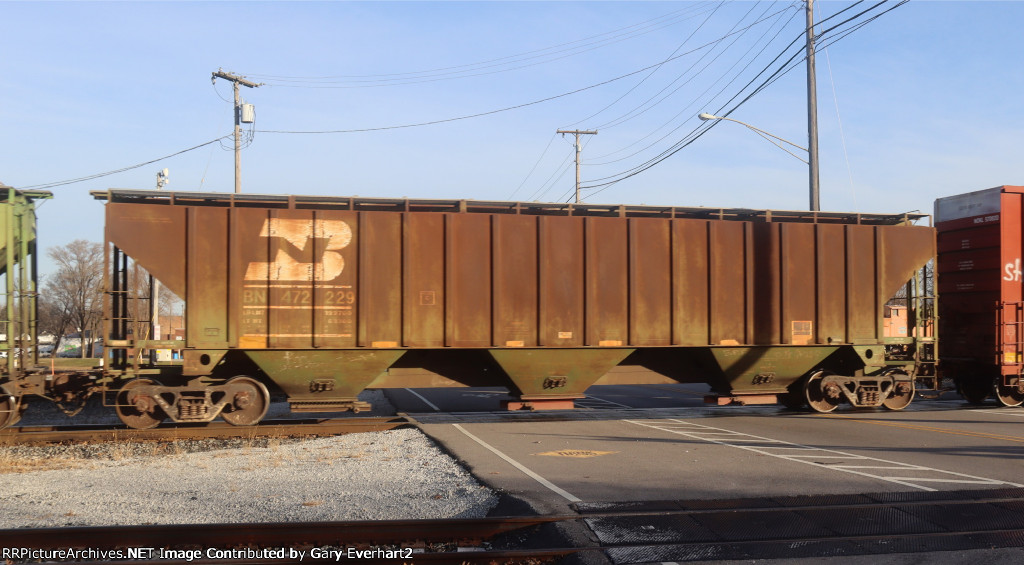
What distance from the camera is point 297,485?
8.72 m

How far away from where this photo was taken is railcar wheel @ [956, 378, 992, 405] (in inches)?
688

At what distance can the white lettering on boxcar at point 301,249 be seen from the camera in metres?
12.7

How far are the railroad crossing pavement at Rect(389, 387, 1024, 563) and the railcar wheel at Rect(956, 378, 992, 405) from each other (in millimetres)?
688

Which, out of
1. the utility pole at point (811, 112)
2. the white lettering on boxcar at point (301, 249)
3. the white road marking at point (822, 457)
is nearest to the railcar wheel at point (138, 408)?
the white lettering on boxcar at point (301, 249)

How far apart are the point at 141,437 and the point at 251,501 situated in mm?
5740

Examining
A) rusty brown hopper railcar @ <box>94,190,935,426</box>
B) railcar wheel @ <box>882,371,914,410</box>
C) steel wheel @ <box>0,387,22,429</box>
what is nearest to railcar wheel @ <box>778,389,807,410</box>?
rusty brown hopper railcar @ <box>94,190,935,426</box>

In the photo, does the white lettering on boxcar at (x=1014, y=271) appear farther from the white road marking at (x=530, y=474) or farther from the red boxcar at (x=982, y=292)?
the white road marking at (x=530, y=474)

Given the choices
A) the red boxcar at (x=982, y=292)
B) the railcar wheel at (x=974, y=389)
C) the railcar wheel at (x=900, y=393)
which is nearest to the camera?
the railcar wheel at (x=900, y=393)

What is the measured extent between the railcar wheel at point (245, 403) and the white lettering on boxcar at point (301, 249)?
1.84 metres

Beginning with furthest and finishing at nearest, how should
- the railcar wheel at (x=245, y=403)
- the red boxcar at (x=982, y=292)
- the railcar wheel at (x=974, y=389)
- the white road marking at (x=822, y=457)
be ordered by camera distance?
the railcar wheel at (x=974, y=389) → the red boxcar at (x=982, y=292) → the railcar wheel at (x=245, y=403) → the white road marking at (x=822, y=457)

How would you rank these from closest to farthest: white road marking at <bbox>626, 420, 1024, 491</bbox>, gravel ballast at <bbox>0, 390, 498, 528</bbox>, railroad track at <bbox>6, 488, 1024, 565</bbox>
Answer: railroad track at <bbox>6, 488, 1024, 565</bbox>
gravel ballast at <bbox>0, 390, 498, 528</bbox>
white road marking at <bbox>626, 420, 1024, 491</bbox>

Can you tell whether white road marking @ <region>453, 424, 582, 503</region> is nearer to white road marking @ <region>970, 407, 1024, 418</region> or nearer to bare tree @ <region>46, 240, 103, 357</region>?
white road marking @ <region>970, 407, 1024, 418</region>

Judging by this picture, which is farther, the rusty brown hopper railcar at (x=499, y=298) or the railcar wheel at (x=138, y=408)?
the rusty brown hopper railcar at (x=499, y=298)

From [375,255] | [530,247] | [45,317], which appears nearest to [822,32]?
[530,247]
